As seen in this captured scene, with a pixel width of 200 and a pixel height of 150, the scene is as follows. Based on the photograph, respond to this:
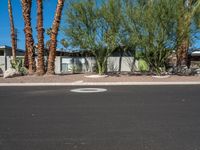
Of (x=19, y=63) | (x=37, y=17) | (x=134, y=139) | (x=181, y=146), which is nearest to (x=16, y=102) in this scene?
(x=134, y=139)

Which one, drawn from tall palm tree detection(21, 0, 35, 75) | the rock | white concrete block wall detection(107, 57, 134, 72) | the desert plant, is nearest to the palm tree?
tall palm tree detection(21, 0, 35, 75)

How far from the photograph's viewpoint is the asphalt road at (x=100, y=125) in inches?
273

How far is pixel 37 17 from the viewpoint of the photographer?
2647 cm

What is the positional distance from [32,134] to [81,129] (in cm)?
104

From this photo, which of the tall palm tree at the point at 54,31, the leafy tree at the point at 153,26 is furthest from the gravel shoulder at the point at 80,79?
the leafy tree at the point at 153,26

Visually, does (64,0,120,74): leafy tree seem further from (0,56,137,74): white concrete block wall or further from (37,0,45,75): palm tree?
(0,56,137,74): white concrete block wall

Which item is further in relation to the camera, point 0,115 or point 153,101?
point 153,101

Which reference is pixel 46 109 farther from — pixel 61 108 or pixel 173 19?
pixel 173 19

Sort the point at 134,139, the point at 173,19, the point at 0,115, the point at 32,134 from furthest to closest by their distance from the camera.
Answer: the point at 173,19 < the point at 0,115 < the point at 32,134 < the point at 134,139

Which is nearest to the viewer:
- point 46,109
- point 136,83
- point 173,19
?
point 46,109

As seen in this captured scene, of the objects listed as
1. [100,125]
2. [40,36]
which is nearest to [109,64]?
[40,36]

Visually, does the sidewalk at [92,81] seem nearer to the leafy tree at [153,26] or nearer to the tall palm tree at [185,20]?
the leafy tree at [153,26]

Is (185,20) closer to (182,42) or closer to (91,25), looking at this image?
(182,42)

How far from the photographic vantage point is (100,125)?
8.68m
